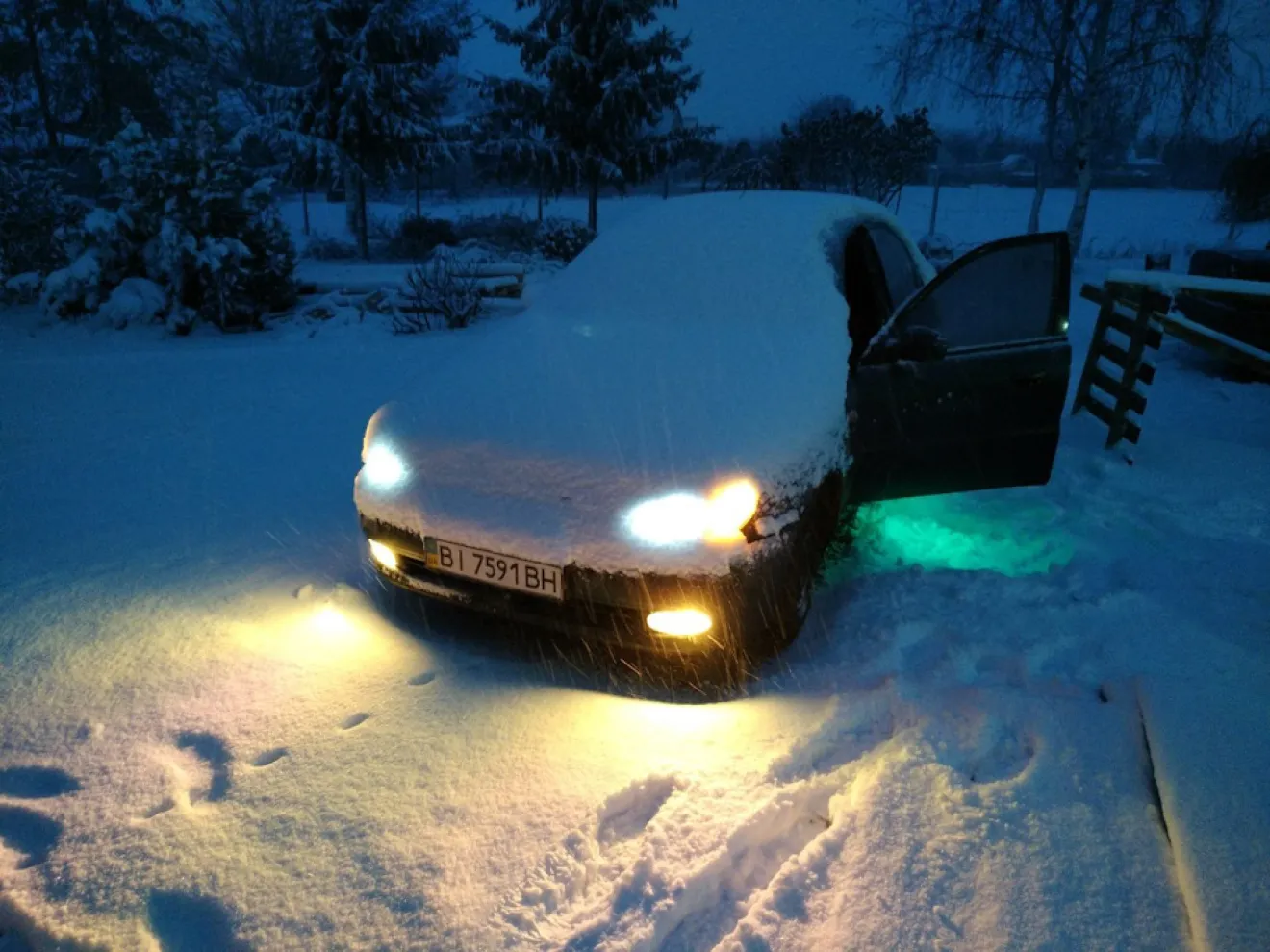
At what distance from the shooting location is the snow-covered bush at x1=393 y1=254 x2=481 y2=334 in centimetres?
880

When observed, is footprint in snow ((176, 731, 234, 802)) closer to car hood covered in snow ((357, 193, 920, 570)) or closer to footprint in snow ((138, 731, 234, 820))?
footprint in snow ((138, 731, 234, 820))

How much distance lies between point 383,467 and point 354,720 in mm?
894

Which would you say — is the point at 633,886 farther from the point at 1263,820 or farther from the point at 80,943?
the point at 1263,820

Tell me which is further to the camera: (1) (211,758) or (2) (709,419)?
(2) (709,419)

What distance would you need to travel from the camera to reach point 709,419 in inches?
103

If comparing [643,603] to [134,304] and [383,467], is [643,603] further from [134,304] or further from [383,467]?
[134,304]

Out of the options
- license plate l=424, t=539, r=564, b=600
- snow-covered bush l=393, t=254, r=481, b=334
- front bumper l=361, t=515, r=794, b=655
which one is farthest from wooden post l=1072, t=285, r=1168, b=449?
snow-covered bush l=393, t=254, r=481, b=334

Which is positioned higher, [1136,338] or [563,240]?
[563,240]

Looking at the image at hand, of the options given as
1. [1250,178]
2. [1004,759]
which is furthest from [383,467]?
[1250,178]

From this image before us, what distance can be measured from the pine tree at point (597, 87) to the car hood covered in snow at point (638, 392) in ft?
51.3

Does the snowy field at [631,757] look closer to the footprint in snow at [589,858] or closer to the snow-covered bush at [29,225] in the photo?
the footprint in snow at [589,858]

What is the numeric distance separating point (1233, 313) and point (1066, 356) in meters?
5.41

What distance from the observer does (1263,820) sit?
73.7 inches

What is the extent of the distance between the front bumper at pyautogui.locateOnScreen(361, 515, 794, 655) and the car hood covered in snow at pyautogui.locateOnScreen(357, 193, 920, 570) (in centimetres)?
7
